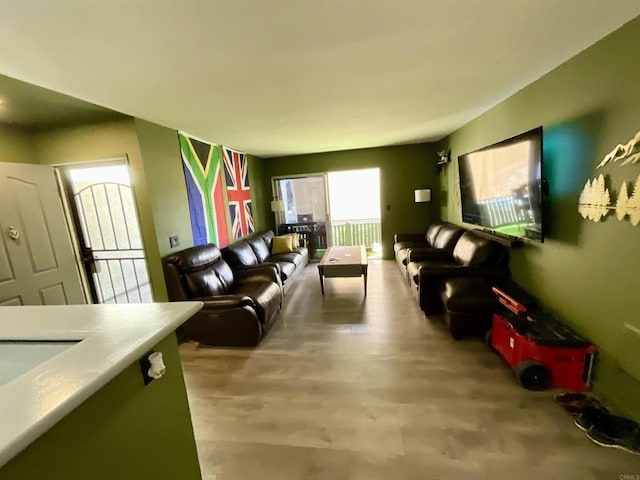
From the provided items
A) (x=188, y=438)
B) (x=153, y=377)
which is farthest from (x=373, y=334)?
(x=153, y=377)

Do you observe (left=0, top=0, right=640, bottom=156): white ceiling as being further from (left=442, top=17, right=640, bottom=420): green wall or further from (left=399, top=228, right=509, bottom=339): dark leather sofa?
(left=399, top=228, right=509, bottom=339): dark leather sofa

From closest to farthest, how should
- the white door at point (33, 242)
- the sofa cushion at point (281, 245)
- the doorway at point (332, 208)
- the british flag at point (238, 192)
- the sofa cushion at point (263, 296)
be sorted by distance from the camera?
the white door at point (33, 242) < the sofa cushion at point (263, 296) < the british flag at point (238, 192) < the sofa cushion at point (281, 245) < the doorway at point (332, 208)

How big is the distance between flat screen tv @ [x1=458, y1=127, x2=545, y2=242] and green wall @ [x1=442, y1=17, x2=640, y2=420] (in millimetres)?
174

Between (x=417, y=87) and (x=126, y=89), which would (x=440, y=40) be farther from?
(x=126, y=89)

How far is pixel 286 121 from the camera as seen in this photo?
3.02m

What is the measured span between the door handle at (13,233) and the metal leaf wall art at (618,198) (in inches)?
180

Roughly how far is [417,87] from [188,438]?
2811 mm

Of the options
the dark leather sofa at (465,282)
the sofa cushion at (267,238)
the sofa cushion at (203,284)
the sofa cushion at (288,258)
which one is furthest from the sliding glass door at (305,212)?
the sofa cushion at (203,284)

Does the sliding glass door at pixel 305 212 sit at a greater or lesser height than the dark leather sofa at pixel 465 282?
greater

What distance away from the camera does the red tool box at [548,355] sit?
188 cm

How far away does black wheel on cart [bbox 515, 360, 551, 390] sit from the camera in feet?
6.26

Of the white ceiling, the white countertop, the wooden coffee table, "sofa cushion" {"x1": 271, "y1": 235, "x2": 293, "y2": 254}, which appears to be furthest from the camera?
Answer: "sofa cushion" {"x1": 271, "y1": 235, "x2": 293, "y2": 254}

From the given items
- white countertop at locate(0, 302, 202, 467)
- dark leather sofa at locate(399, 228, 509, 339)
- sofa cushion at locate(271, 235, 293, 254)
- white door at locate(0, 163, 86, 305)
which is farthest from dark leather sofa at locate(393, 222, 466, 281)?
white door at locate(0, 163, 86, 305)

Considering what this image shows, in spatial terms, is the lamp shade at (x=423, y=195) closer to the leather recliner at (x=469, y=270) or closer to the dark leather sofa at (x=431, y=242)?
the dark leather sofa at (x=431, y=242)
